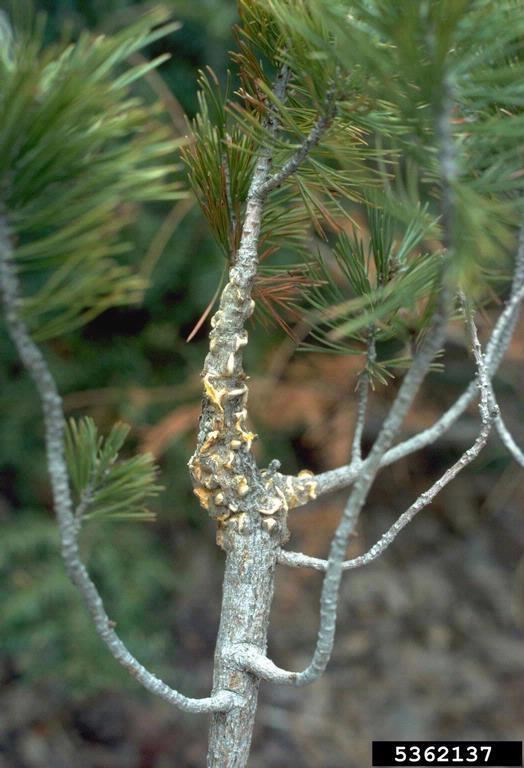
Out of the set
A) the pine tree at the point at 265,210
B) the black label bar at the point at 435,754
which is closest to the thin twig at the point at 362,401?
the pine tree at the point at 265,210

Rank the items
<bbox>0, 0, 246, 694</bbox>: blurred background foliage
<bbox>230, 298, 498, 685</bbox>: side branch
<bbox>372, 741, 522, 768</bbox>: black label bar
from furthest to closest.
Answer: <bbox>0, 0, 246, 694</bbox>: blurred background foliage → <bbox>372, 741, 522, 768</bbox>: black label bar → <bbox>230, 298, 498, 685</bbox>: side branch

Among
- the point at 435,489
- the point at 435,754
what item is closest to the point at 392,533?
the point at 435,489

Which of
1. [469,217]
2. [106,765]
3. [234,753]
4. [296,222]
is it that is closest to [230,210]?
[296,222]

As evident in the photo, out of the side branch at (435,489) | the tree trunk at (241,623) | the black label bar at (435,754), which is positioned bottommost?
the black label bar at (435,754)

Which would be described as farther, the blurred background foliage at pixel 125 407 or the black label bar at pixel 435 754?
the blurred background foliage at pixel 125 407

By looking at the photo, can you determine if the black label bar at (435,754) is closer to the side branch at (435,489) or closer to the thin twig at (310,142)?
the side branch at (435,489)

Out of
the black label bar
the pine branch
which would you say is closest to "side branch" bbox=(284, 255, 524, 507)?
the pine branch

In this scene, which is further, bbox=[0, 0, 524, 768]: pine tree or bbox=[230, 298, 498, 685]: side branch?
bbox=[230, 298, 498, 685]: side branch

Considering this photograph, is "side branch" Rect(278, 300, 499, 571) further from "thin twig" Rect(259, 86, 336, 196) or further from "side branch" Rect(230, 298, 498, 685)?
"thin twig" Rect(259, 86, 336, 196)
